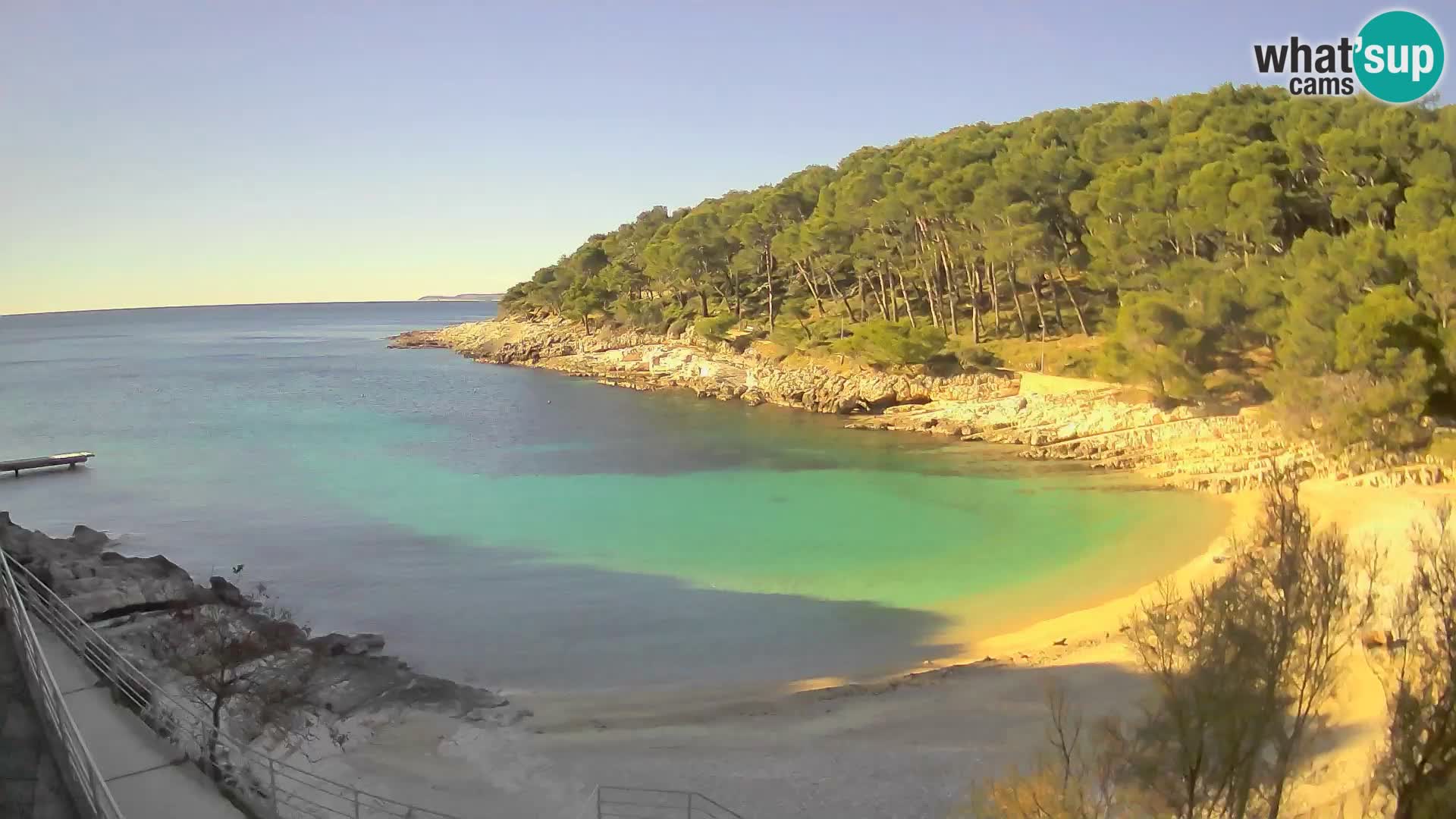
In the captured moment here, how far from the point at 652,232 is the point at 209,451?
142 ft

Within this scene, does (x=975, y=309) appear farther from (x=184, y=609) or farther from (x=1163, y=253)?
(x=184, y=609)

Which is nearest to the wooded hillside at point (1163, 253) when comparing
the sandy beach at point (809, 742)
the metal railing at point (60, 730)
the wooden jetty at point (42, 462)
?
the sandy beach at point (809, 742)

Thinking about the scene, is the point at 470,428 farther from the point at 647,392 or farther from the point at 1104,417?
the point at 1104,417

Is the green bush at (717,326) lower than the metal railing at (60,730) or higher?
higher

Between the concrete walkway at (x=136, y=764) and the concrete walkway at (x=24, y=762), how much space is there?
146 centimetres

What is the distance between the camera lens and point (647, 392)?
47.3 metres

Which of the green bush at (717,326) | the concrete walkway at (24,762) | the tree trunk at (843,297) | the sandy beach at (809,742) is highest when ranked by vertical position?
the tree trunk at (843,297)

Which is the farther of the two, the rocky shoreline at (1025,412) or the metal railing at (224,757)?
the rocky shoreline at (1025,412)

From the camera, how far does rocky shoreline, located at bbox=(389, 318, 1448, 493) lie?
23.6 m

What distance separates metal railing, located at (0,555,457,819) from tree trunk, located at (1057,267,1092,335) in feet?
106

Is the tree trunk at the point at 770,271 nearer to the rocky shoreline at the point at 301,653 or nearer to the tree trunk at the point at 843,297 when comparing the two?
the tree trunk at the point at 843,297

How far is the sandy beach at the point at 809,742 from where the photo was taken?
9.33 meters

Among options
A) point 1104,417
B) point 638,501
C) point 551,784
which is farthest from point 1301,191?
point 551,784

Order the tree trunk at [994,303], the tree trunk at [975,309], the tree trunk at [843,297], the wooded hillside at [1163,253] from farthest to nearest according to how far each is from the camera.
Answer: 1. the tree trunk at [843,297]
2. the tree trunk at [994,303]
3. the tree trunk at [975,309]
4. the wooded hillside at [1163,253]
